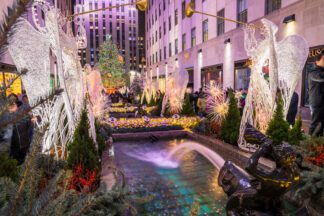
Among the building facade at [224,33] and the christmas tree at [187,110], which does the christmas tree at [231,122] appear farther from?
the building facade at [224,33]

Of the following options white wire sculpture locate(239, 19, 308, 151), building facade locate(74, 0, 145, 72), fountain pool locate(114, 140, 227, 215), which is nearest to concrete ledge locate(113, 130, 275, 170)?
white wire sculpture locate(239, 19, 308, 151)

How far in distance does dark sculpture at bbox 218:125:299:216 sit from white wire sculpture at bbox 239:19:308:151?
12.4 feet

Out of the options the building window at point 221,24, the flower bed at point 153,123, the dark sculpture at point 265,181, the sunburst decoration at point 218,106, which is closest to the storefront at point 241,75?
the building window at point 221,24

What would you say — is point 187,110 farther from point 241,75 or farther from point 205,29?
point 205,29

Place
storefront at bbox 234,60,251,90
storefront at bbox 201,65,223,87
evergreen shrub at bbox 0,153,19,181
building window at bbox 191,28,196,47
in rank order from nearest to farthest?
1. evergreen shrub at bbox 0,153,19,181
2. storefront at bbox 234,60,251,90
3. storefront at bbox 201,65,223,87
4. building window at bbox 191,28,196,47

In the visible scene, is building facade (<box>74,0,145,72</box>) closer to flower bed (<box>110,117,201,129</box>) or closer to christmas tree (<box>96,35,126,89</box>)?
christmas tree (<box>96,35,126,89</box>)

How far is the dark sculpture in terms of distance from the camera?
2002 millimetres

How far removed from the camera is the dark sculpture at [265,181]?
200 cm

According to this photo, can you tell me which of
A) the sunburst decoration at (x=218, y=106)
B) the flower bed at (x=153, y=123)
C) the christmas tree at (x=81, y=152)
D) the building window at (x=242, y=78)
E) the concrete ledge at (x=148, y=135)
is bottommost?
the concrete ledge at (x=148, y=135)

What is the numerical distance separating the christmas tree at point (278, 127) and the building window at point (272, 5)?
10.2 metres

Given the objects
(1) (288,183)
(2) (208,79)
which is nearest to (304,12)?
(2) (208,79)

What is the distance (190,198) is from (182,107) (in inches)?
332

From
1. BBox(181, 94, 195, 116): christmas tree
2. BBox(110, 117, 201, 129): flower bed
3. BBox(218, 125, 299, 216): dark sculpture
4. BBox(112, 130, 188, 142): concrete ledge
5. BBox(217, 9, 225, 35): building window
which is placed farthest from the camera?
BBox(217, 9, 225, 35): building window

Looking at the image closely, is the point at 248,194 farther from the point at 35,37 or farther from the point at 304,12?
the point at 304,12
